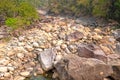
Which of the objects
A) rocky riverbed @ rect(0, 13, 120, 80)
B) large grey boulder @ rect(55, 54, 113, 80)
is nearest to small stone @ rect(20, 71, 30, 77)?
rocky riverbed @ rect(0, 13, 120, 80)

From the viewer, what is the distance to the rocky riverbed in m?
12.1

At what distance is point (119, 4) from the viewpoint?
2461 centimetres

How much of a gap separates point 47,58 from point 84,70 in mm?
3594

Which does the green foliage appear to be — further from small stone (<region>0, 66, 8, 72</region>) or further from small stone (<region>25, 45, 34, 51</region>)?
small stone (<region>0, 66, 8, 72</region>)

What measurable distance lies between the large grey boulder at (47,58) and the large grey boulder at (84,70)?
1.82m

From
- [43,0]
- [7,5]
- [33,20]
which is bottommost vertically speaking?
[43,0]

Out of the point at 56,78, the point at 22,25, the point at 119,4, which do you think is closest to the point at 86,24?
the point at 119,4

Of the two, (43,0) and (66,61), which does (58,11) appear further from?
(66,61)

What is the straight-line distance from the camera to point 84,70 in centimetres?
1190

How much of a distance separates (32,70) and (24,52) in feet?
7.39

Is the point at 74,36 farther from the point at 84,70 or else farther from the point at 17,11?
the point at 84,70

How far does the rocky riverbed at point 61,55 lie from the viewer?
12.1 m

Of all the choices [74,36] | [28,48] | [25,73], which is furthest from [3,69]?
[74,36]

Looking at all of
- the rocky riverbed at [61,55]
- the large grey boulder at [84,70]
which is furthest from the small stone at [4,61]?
the large grey boulder at [84,70]
